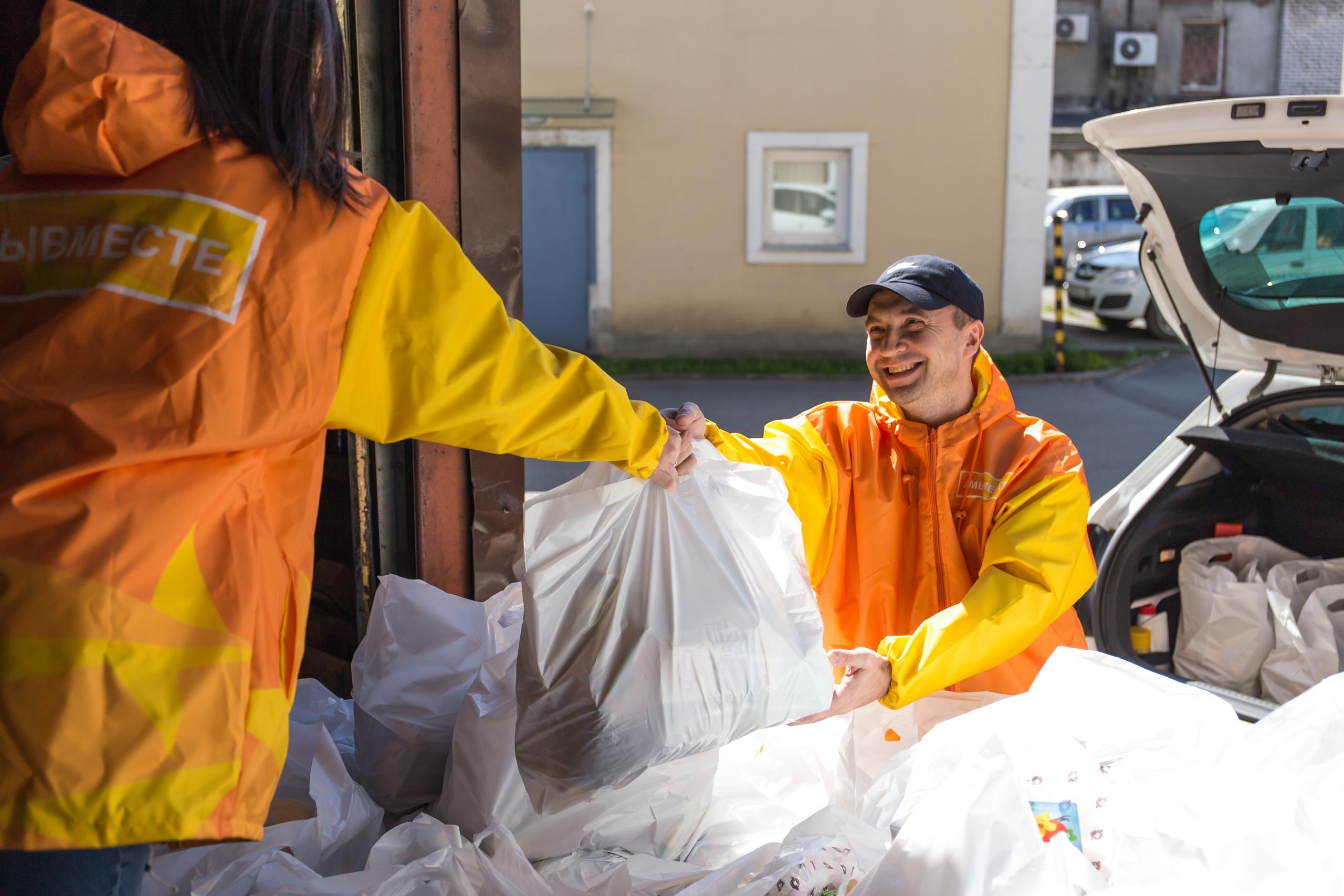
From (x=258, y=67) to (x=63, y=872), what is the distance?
34.2 inches

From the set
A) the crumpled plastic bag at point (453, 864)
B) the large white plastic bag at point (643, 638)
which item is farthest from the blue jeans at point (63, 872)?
the large white plastic bag at point (643, 638)

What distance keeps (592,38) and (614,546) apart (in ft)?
33.1

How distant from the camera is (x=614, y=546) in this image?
2.01 meters

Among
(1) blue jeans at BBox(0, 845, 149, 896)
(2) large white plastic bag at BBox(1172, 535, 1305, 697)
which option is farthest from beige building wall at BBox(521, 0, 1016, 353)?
(1) blue jeans at BBox(0, 845, 149, 896)

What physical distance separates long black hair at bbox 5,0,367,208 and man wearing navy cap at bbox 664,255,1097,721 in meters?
1.17

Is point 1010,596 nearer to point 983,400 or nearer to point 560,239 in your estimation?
point 983,400

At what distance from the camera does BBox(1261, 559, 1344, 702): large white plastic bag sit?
3150mm

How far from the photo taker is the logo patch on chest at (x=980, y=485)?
2.43 metres

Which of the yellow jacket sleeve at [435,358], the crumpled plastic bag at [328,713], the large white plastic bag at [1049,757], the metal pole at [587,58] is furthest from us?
the metal pole at [587,58]

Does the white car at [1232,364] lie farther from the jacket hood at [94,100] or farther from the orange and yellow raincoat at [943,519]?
the jacket hood at [94,100]

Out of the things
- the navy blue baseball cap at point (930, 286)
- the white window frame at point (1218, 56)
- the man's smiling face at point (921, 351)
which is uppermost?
the white window frame at point (1218, 56)

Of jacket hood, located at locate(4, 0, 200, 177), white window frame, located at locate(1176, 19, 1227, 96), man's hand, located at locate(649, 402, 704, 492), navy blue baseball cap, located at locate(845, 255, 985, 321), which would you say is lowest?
man's hand, located at locate(649, 402, 704, 492)

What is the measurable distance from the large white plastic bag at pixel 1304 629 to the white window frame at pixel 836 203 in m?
8.82

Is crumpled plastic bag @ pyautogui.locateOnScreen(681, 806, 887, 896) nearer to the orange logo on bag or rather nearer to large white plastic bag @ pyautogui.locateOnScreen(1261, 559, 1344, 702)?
the orange logo on bag
